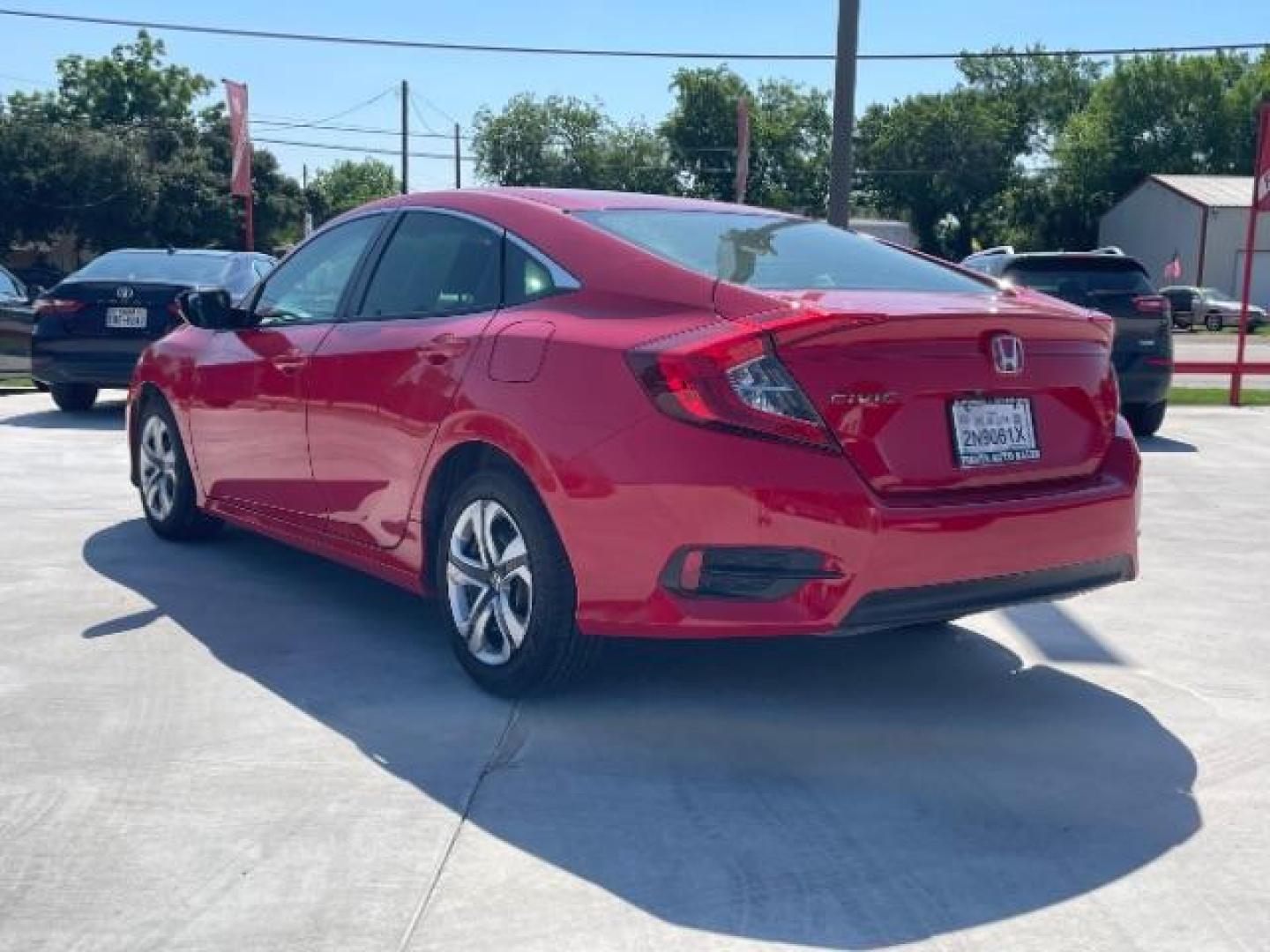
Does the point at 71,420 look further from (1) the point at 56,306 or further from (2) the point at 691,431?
(2) the point at 691,431

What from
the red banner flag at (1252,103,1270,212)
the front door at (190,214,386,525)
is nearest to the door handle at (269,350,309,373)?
the front door at (190,214,386,525)

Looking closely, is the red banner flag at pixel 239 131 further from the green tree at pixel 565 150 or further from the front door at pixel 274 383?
the green tree at pixel 565 150

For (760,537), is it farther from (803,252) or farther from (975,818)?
(803,252)

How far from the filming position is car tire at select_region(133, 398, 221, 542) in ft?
22.0

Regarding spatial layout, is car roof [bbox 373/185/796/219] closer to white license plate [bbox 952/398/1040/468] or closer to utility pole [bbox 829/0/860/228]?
white license plate [bbox 952/398/1040/468]

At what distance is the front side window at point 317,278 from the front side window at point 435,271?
0.78 ft

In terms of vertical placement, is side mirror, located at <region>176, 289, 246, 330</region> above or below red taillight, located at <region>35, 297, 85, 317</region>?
above

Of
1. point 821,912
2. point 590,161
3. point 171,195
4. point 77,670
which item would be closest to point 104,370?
point 77,670

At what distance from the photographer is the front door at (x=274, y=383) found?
5609 millimetres

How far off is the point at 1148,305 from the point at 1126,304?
19 cm

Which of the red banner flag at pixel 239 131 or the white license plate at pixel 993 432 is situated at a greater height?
the red banner flag at pixel 239 131

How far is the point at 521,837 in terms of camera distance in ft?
11.5

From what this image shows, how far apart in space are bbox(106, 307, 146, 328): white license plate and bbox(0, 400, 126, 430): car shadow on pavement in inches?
31.9

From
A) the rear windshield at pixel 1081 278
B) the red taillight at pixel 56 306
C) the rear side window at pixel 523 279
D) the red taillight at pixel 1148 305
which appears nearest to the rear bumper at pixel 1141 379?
the red taillight at pixel 1148 305
